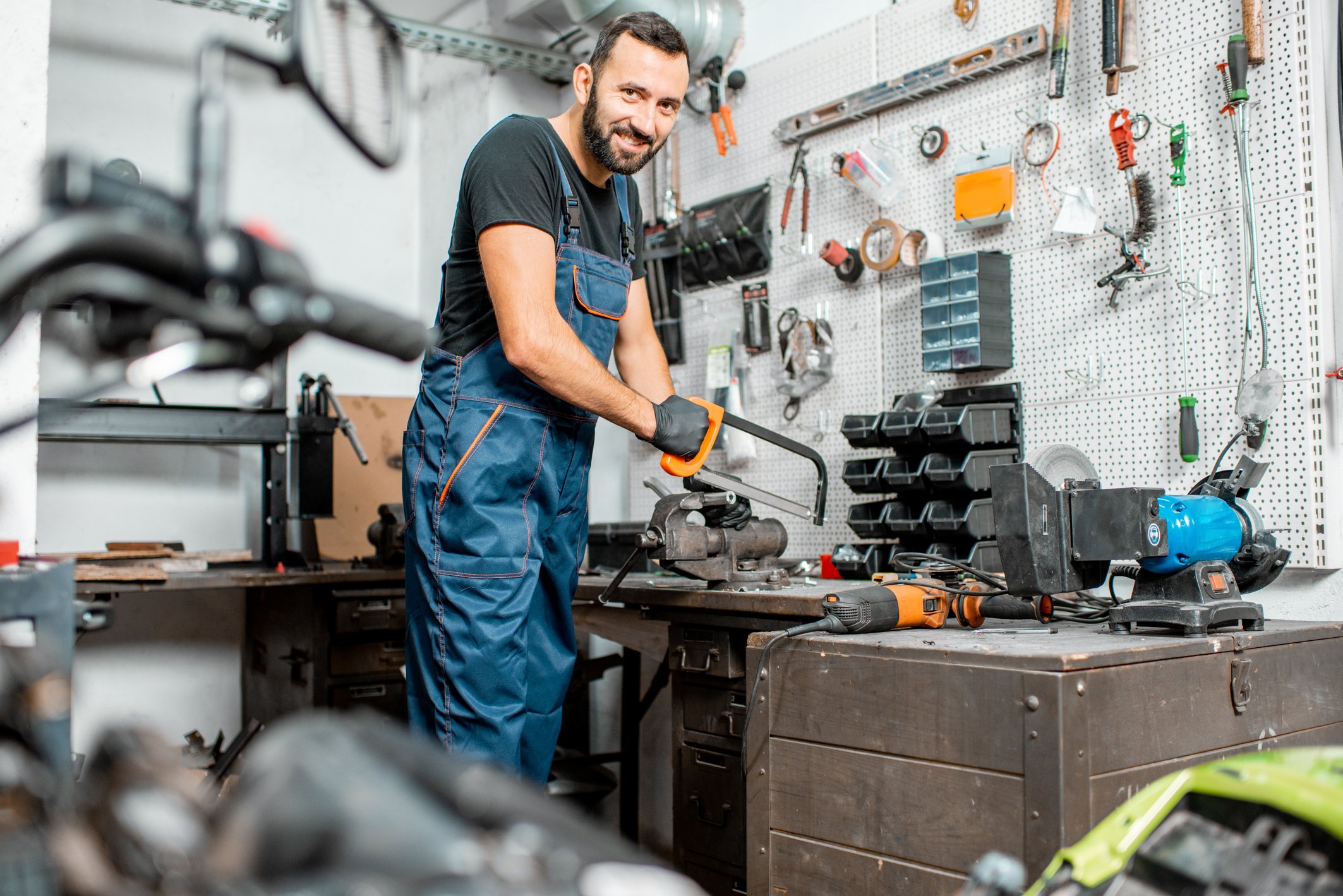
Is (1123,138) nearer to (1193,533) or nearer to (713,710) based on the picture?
(1193,533)

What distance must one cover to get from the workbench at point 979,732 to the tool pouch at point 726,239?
1676 millimetres

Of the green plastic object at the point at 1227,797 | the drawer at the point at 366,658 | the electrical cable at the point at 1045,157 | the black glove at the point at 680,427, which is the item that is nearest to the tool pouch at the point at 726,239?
the electrical cable at the point at 1045,157

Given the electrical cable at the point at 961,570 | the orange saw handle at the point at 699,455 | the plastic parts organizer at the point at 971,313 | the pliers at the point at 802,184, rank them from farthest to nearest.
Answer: the pliers at the point at 802,184, the plastic parts organizer at the point at 971,313, the orange saw handle at the point at 699,455, the electrical cable at the point at 961,570

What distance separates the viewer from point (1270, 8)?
194 centimetres

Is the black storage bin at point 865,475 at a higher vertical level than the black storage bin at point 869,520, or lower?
higher

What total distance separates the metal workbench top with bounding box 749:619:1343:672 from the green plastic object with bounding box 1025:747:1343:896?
36cm

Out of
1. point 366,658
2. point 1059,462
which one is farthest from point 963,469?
point 366,658

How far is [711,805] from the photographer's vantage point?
2.12m

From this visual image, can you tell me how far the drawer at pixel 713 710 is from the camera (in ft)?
6.75

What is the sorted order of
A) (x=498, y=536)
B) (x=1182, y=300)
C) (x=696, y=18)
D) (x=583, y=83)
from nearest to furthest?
(x=498, y=536), (x=583, y=83), (x=1182, y=300), (x=696, y=18)

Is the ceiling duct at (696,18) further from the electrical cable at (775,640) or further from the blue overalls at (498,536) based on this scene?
the electrical cable at (775,640)

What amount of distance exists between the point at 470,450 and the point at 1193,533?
44.3 inches

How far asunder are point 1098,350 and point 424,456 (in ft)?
4.59

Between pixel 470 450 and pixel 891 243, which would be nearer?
pixel 470 450
